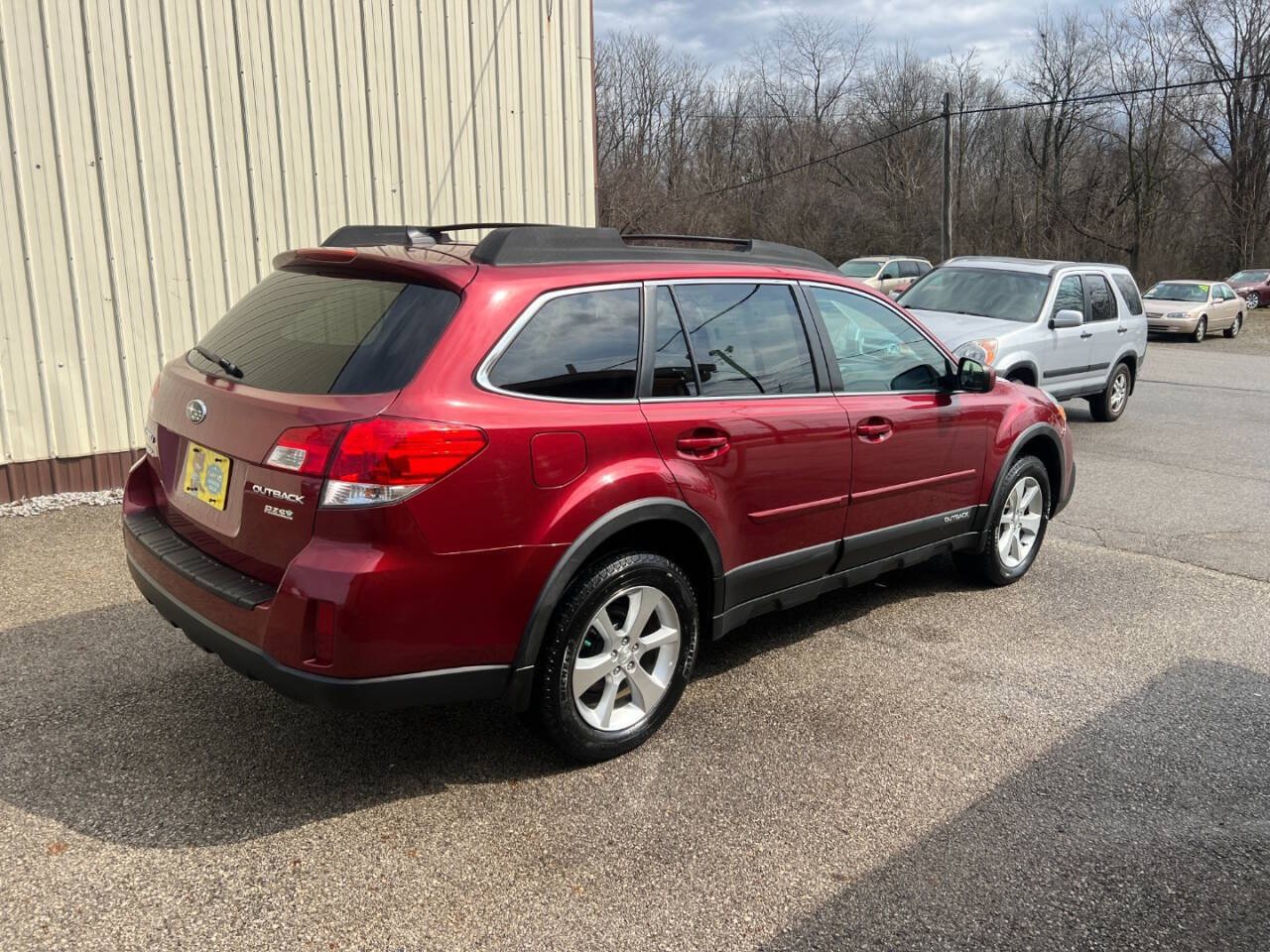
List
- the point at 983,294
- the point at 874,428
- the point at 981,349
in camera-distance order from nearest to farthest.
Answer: the point at 874,428 → the point at 981,349 → the point at 983,294

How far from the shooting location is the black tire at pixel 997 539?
5.18 meters

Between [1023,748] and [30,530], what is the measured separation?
565cm

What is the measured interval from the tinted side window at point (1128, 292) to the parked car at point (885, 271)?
1496cm

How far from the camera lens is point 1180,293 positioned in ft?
82.9

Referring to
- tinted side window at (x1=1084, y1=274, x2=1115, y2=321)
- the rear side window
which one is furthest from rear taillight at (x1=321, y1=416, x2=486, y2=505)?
tinted side window at (x1=1084, y1=274, x2=1115, y2=321)

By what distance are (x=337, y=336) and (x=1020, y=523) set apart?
396 centimetres

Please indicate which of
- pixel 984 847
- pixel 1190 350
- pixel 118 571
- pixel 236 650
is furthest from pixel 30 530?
pixel 1190 350

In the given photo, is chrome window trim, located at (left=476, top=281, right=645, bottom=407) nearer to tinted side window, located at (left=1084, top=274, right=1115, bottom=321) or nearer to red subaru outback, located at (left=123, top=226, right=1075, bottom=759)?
red subaru outback, located at (left=123, top=226, right=1075, bottom=759)

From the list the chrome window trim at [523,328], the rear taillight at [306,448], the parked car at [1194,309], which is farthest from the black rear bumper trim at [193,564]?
the parked car at [1194,309]

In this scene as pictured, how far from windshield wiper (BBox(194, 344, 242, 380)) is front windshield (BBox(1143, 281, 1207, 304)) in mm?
26209

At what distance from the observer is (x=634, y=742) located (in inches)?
139

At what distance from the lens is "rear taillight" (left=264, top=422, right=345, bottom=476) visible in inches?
110

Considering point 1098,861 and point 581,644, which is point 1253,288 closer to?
point 1098,861

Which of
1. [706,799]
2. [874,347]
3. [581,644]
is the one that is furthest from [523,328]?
[874,347]
